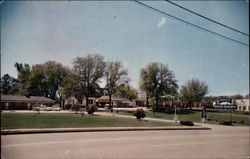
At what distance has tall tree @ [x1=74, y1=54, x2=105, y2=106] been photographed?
158 ft

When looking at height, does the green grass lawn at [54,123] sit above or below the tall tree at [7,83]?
below

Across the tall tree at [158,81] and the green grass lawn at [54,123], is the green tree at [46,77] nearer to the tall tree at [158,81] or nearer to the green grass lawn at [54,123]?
the tall tree at [158,81]

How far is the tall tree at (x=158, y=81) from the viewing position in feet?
166

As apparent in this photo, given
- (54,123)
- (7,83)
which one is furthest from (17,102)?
(7,83)

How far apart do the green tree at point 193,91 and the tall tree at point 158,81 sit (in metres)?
8.75

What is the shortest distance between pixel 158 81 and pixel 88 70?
787 inches

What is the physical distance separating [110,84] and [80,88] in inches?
353

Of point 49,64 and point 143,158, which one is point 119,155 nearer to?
point 143,158

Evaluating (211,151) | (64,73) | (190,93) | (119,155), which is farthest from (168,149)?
(64,73)

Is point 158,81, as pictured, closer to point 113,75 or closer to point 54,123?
point 113,75

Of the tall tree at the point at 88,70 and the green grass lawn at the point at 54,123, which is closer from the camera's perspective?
the green grass lawn at the point at 54,123

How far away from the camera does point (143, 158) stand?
7.22m

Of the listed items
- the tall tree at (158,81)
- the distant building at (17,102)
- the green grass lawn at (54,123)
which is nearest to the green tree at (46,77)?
the distant building at (17,102)

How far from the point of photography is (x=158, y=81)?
51.7 meters
